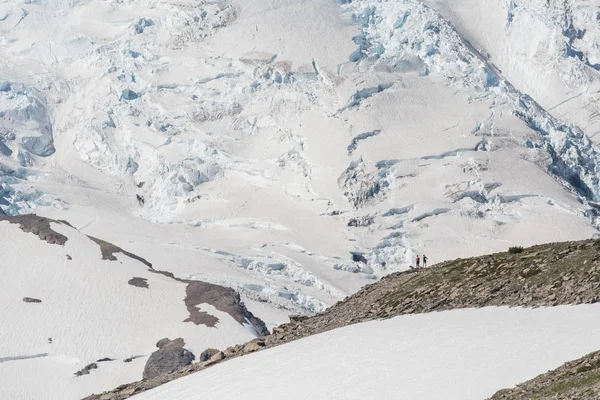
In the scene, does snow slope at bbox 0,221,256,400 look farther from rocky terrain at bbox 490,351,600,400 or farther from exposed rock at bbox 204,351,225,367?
rocky terrain at bbox 490,351,600,400

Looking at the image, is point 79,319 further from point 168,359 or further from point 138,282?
point 168,359

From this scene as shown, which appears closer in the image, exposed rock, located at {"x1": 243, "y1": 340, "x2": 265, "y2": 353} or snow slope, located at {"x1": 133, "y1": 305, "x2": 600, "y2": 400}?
snow slope, located at {"x1": 133, "y1": 305, "x2": 600, "y2": 400}

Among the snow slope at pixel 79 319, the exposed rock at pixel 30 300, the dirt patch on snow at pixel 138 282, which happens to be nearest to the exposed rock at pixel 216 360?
the snow slope at pixel 79 319

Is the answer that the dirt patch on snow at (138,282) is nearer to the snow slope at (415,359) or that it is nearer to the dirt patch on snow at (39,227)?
the dirt patch on snow at (39,227)

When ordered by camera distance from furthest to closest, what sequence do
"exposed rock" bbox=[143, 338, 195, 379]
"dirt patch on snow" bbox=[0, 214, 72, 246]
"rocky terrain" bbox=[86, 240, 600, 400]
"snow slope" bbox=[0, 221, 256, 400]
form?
"dirt patch on snow" bbox=[0, 214, 72, 246] < "snow slope" bbox=[0, 221, 256, 400] < "exposed rock" bbox=[143, 338, 195, 379] < "rocky terrain" bbox=[86, 240, 600, 400]

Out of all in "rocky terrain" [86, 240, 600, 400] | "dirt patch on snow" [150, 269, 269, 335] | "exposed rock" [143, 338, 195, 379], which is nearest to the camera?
"rocky terrain" [86, 240, 600, 400]

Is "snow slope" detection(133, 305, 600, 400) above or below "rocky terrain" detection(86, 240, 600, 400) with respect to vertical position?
below

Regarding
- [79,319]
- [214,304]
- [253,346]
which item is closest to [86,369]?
[79,319]

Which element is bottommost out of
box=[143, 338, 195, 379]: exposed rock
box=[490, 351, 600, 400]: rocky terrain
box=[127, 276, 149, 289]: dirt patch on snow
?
box=[490, 351, 600, 400]: rocky terrain

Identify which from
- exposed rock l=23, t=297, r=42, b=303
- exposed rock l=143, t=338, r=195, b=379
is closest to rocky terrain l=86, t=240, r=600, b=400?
exposed rock l=143, t=338, r=195, b=379
